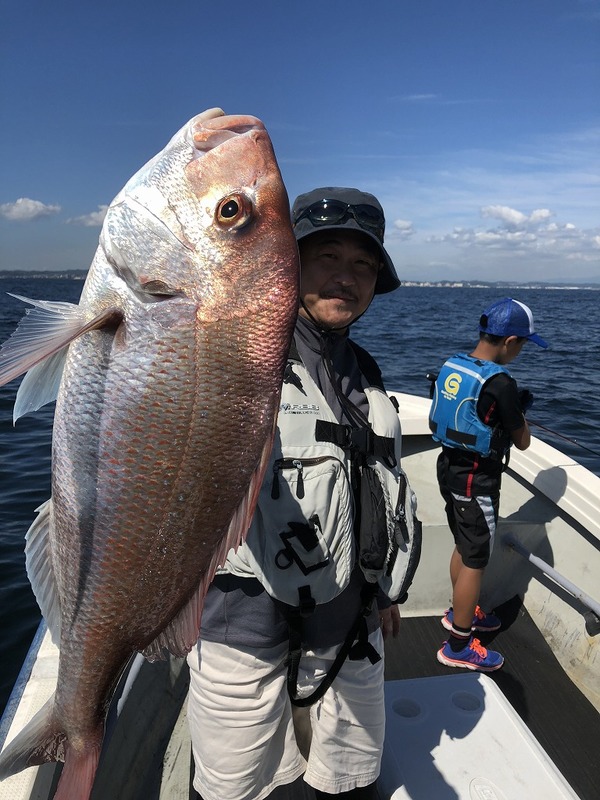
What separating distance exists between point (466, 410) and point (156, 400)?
9.04 feet

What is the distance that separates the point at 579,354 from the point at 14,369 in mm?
21789

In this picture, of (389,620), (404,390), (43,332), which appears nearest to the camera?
(43,332)

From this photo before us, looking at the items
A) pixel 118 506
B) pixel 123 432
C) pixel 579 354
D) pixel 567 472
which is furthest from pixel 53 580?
pixel 579 354

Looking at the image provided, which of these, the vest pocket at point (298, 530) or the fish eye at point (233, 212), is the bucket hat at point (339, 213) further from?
the vest pocket at point (298, 530)

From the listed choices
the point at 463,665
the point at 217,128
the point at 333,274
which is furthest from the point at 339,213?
the point at 463,665

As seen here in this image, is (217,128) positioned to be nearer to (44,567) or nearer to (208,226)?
(208,226)

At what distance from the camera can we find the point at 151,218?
132 centimetres

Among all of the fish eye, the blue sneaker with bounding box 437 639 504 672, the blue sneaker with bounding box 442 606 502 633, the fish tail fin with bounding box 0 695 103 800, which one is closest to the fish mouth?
the fish eye

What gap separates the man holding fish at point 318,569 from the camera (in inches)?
70.2

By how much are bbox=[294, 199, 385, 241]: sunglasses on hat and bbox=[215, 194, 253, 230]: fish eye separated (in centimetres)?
62

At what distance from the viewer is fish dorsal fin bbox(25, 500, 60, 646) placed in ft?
4.56

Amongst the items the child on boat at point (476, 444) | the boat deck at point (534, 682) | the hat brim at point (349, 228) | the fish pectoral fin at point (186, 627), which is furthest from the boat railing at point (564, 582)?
the fish pectoral fin at point (186, 627)

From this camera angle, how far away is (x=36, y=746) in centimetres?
139

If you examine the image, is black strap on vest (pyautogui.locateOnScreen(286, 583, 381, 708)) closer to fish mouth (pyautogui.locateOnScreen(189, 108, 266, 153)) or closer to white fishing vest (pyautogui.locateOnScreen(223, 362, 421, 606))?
white fishing vest (pyautogui.locateOnScreen(223, 362, 421, 606))
